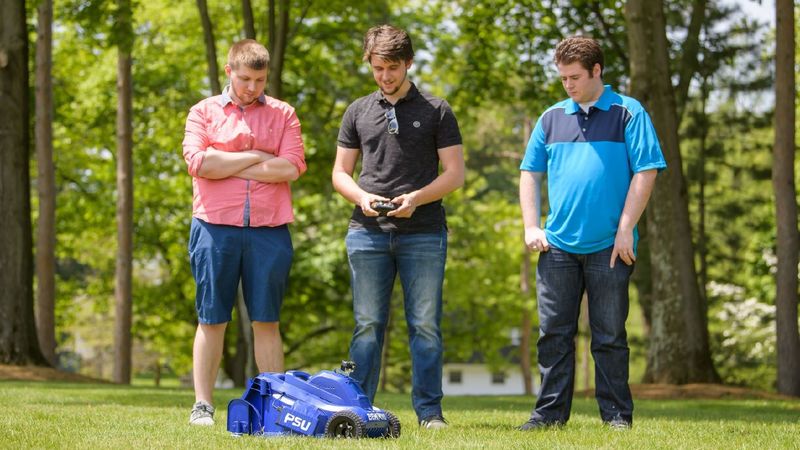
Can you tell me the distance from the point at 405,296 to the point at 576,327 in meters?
0.98

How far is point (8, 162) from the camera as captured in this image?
1485cm

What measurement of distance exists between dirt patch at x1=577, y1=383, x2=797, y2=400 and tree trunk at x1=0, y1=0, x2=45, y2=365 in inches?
301

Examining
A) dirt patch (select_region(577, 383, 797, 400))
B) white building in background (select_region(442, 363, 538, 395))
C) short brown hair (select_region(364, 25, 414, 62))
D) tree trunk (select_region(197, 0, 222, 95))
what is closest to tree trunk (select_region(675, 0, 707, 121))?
tree trunk (select_region(197, 0, 222, 95))

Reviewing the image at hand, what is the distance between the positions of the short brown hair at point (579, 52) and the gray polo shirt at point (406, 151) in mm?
709

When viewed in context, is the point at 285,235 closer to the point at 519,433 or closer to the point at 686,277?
the point at 519,433

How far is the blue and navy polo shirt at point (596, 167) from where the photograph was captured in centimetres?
643

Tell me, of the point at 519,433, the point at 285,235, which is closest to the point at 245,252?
the point at 285,235

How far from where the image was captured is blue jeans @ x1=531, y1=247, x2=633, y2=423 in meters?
6.45

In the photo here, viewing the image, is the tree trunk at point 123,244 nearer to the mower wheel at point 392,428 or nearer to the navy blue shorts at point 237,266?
the navy blue shorts at point 237,266

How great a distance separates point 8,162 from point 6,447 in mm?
10673

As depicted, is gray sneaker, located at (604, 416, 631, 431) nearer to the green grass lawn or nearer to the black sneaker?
the green grass lawn

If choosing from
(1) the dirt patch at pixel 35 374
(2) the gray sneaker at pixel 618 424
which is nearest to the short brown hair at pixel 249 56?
(2) the gray sneaker at pixel 618 424

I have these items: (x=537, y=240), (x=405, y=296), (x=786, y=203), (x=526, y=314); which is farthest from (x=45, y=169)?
(x=526, y=314)

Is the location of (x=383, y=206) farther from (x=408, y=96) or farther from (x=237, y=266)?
(x=237, y=266)
